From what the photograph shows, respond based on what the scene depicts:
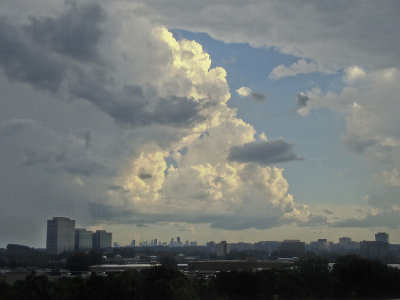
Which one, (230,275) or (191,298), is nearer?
(191,298)

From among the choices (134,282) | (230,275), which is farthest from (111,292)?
(230,275)

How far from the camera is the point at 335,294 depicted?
387 feet

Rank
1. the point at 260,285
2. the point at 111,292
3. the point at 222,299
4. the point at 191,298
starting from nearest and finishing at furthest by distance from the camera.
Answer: the point at 191,298 → the point at 111,292 → the point at 222,299 → the point at 260,285

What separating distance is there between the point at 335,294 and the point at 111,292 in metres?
50.0

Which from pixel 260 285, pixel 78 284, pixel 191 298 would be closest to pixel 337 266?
pixel 260 285

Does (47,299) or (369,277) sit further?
(369,277)

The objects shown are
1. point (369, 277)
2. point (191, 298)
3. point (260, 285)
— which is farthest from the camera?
point (369, 277)

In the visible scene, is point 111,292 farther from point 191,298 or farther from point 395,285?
point 395,285

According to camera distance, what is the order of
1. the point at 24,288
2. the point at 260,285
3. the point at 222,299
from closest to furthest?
1. the point at 24,288
2. the point at 222,299
3. the point at 260,285

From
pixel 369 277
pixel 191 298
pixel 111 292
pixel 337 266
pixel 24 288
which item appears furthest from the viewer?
pixel 337 266

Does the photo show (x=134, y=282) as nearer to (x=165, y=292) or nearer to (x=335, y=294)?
(x=165, y=292)

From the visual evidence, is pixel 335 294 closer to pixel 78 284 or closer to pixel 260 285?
pixel 260 285

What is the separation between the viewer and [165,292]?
3684 inches

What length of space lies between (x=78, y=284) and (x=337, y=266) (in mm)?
63421
